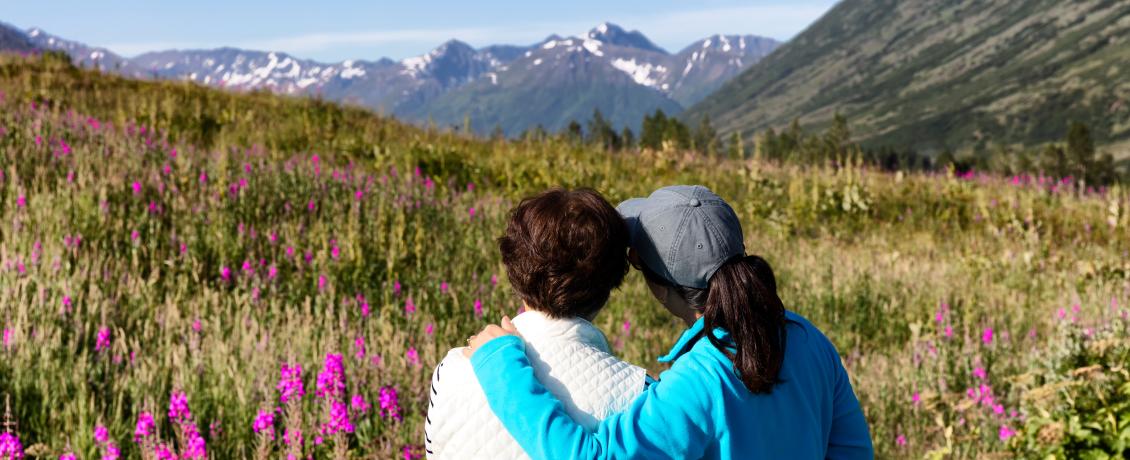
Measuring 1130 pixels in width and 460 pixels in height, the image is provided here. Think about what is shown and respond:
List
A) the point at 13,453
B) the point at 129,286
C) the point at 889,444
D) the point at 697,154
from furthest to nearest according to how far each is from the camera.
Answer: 1. the point at 697,154
2. the point at 129,286
3. the point at 889,444
4. the point at 13,453

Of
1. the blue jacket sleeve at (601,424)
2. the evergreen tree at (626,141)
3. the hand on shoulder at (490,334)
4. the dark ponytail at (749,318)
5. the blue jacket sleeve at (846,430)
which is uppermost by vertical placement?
the dark ponytail at (749,318)

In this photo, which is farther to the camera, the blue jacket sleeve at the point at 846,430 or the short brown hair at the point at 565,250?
the blue jacket sleeve at the point at 846,430

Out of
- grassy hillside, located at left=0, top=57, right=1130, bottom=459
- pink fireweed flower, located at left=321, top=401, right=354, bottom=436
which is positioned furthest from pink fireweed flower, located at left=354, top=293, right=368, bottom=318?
pink fireweed flower, located at left=321, top=401, right=354, bottom=436

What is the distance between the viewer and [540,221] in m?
1.85

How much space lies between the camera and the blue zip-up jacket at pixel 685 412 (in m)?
1.67

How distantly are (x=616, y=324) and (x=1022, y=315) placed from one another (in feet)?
9.84

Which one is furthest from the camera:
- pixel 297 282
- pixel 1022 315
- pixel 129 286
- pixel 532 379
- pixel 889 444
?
pixel 1022 315

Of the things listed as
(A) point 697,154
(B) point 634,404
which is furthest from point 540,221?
(A) point 697,154

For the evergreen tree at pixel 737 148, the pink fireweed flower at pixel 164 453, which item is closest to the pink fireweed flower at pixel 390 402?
→ the pink fireweed flower at pixel 164 453

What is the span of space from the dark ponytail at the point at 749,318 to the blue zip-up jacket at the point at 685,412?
39 mm

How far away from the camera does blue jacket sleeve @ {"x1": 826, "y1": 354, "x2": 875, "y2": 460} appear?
2152 millimetres

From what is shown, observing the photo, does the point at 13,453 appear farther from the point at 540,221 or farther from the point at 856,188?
the point at 856,188

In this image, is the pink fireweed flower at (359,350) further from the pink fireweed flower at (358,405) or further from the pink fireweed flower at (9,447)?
the pink fireweed flower at (9,447)

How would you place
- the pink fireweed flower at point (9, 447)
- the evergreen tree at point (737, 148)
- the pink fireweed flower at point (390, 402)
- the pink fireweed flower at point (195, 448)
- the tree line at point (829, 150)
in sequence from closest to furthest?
1. the pink fireweed flower at point (9, 447)
2. the pink fireweed flower at point (195, 448)
3. the pink fireweed flower at point (390, 402)
4. the evergreen tree at point (737, 148)
5. the tree line at point (829, 150)
